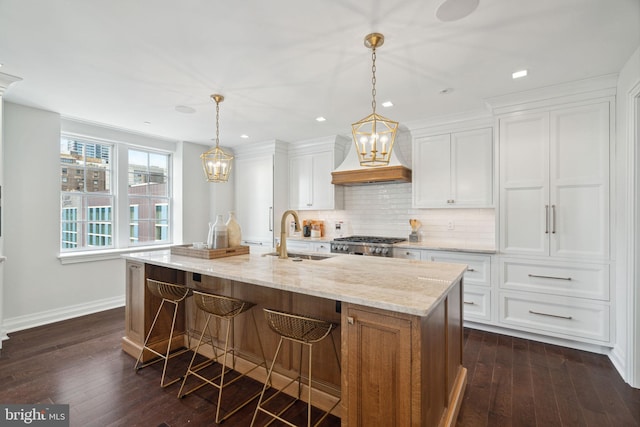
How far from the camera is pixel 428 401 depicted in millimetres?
1492

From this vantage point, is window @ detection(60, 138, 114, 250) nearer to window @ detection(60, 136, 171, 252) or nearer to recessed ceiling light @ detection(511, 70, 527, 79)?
window @ detection(60, 136, 171, 252)

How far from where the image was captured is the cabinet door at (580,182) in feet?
9.44

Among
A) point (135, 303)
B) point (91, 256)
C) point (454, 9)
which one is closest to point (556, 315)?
point (454, 9)

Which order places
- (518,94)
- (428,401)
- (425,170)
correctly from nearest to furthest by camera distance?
1. (428,401)
2. (518,94)
3. (425,170)

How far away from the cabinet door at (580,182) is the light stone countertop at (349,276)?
165 cm

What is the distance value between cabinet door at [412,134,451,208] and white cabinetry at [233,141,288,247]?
2.35 meters

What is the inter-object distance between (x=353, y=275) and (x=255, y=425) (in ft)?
3.73

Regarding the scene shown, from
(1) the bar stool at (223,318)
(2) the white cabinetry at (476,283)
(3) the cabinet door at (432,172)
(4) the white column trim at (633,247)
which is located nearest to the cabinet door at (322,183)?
(3) the cabinet door at (432,172)

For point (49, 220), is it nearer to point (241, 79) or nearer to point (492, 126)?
point (241, 79)

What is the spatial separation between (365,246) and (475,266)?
1341 mm

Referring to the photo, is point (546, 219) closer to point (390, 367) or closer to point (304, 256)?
point (304, 256)

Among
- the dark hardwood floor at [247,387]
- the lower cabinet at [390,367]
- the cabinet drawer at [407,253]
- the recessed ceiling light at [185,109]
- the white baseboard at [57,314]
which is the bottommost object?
the dark hardwood floor at [247,387]

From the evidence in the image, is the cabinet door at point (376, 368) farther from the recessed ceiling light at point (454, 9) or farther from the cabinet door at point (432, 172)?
the cabinet door at point (432, 172)

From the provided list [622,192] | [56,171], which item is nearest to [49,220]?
[56,171]
